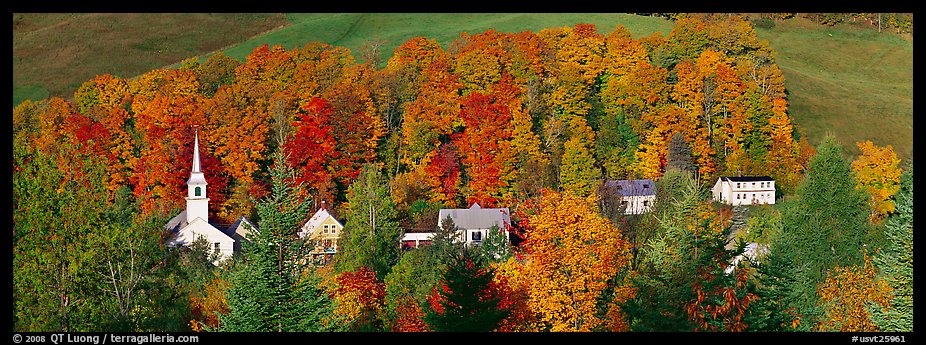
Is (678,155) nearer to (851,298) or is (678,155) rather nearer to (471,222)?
(471,222)

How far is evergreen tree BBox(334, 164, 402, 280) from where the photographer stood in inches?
2950

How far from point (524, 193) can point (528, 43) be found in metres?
18.9

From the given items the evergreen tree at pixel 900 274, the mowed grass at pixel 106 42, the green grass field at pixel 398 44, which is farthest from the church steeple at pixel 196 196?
the evergreen tree at pixel 900 274

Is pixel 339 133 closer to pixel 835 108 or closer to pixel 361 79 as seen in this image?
pixel 361 79

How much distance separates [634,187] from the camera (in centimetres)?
9744

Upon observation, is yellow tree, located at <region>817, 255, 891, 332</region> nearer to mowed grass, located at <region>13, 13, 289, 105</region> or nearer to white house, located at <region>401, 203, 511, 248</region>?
white house, located at <region>401, 203, 511, 248</region>

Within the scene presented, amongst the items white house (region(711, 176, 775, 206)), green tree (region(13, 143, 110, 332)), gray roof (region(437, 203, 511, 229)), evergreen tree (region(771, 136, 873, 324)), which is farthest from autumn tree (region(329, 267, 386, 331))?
white house (region(711, 176, 775, 206))

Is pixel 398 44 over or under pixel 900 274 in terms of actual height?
over

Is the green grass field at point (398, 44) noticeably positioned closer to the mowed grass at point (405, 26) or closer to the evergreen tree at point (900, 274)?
the mowed grass at point (405, 26)

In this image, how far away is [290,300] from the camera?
52656 mm

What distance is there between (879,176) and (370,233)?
130ft

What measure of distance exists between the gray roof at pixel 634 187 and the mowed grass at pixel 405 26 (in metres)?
34.3

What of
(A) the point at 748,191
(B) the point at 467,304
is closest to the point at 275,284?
(B) the point at 467,304

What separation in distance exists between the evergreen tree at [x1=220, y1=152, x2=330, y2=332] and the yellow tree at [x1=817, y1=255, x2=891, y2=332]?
65.8 ft
